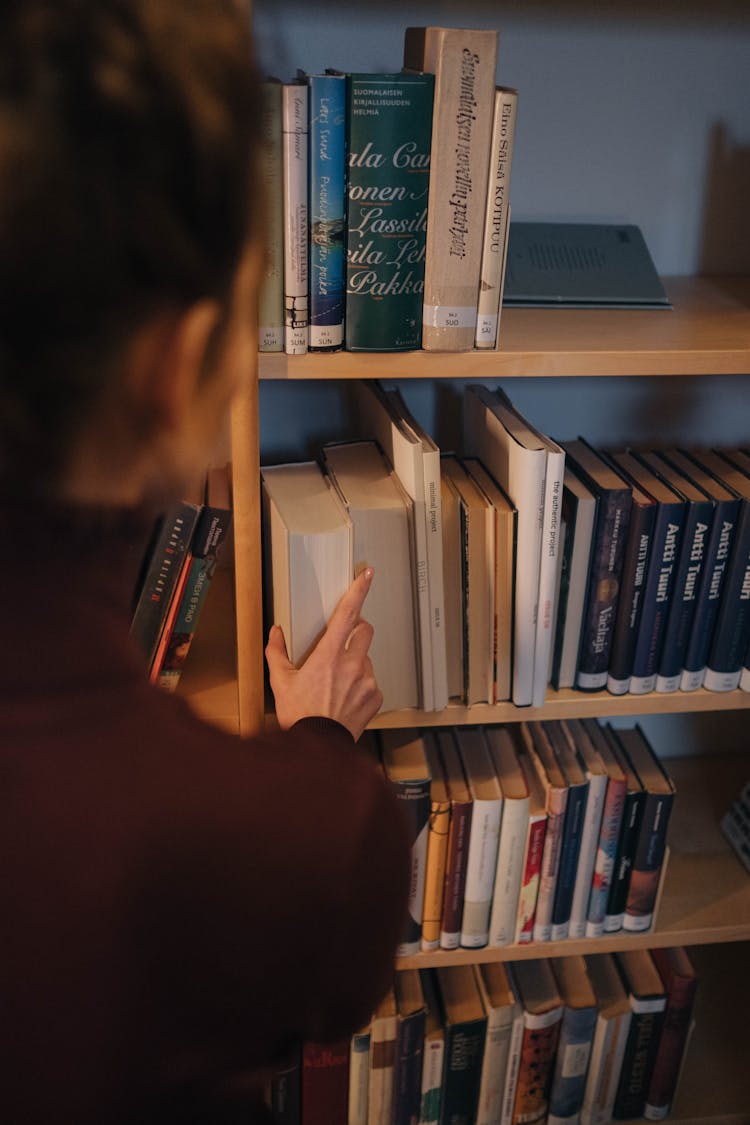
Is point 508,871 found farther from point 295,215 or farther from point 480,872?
point 295,215

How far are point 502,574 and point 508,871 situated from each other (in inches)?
16.2

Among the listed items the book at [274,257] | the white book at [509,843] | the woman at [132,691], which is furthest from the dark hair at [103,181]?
the white book at [509,843]

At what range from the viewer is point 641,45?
1.17 m

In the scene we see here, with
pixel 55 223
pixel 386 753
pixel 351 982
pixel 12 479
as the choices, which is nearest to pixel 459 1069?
pixel 386 753

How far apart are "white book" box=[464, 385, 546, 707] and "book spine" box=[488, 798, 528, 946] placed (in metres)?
0.17

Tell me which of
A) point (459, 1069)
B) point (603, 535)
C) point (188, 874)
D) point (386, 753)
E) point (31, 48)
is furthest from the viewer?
point (459, 1069)

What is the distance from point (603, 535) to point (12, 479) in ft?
2.45

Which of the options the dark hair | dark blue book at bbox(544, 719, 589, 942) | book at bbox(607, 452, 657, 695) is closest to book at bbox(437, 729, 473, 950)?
dark blue book at bbox(544, 719, 589, 942)

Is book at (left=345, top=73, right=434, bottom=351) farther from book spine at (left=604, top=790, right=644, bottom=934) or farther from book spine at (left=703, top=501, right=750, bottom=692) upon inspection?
book spine at (left=604, top=790, right=644, bottom=934)

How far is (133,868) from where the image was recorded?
504mm

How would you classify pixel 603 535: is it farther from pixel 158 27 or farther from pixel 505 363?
pixel 158 27

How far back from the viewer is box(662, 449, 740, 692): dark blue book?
111 centimetres

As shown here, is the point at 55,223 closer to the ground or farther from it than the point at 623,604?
farther from it

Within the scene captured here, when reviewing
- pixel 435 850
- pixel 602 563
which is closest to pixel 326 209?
pixel 602 563
